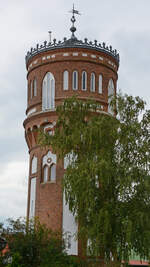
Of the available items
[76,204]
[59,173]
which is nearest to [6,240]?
[59,173]

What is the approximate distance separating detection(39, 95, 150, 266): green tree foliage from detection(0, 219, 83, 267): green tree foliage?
490 cm

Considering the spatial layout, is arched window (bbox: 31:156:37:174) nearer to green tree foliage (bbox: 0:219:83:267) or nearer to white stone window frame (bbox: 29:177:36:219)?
white stone window frame (bbox: 29:177:36:219)

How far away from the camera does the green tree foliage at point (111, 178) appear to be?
26.6 m

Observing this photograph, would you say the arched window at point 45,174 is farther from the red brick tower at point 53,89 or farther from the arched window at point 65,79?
the arched window at point 65,79

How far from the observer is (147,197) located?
27.3 meters

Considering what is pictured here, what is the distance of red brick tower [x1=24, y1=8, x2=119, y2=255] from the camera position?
36.8m

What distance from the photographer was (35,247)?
1310 inches

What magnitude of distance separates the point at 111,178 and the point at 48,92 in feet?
43.5

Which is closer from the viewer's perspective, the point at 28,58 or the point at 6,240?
the point at 6,240

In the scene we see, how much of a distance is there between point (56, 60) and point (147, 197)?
51.2 feet

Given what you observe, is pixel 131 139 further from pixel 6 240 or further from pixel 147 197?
pixel 6 240

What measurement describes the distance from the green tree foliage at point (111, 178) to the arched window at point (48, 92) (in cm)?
892

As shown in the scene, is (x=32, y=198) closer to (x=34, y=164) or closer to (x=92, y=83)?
(x=34, y=164)

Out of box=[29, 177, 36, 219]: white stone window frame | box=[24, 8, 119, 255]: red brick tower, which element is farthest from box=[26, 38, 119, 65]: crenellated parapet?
box=[29, 177, 36, 219]: white stone window frame
